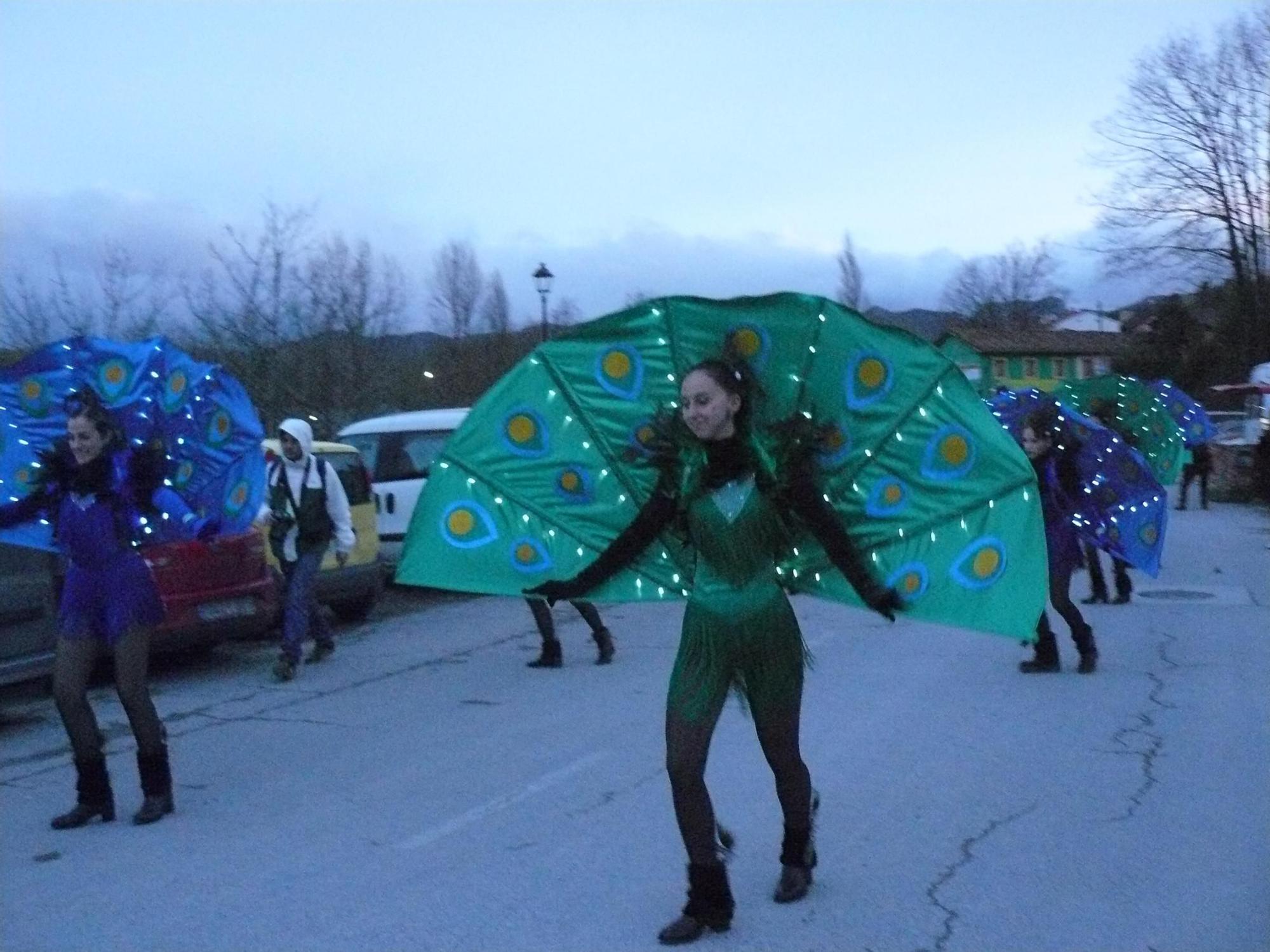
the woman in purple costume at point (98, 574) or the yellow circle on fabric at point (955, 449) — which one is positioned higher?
the yellow circle on fabric at point (955, 449)

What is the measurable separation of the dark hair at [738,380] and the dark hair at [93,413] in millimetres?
2851

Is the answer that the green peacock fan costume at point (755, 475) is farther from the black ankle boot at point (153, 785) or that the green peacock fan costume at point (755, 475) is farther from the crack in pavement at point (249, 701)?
the crack in pavement at point (249, 701)

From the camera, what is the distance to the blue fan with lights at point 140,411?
6320mm

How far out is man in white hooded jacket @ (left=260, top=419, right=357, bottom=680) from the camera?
377 inches

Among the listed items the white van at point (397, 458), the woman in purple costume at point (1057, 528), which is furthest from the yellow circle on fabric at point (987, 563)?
the white van at point (397, 458)

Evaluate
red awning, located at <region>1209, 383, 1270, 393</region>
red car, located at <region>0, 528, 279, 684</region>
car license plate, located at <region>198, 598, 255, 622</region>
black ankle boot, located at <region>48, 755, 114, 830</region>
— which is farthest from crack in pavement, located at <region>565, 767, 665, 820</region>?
red awning, located at <region>1209, 383, 1270, 393</region>

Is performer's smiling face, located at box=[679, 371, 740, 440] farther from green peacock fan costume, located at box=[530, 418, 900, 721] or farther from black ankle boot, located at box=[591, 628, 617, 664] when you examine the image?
black ankle boot, located at box=[591, 628, 617, 664]

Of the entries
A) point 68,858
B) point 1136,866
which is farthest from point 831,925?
point 68,858

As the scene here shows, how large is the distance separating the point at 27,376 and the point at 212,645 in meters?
4.20

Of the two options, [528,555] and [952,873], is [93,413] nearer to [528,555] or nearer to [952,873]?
[528,555]

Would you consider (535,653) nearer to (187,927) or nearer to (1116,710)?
(1116,710)

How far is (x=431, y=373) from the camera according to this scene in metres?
27.1

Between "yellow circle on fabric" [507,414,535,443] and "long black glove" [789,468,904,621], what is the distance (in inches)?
39.4

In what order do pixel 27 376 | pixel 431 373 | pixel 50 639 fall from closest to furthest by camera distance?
1. pixel 27 376
2. pixel 50 639
3. pixel 431 373
